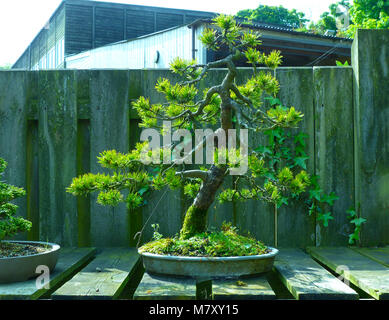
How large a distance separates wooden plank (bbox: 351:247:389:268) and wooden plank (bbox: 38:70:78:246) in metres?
1.81

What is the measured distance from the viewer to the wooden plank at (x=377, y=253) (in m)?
→ 2.49

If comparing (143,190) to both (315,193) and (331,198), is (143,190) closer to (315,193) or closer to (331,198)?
(315,193)

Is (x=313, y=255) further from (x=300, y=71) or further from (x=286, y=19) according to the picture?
(x=286, y=19)

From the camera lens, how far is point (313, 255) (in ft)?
8.87

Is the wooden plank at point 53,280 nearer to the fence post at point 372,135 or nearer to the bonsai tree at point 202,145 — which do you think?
the bonsai tree at point 202,145

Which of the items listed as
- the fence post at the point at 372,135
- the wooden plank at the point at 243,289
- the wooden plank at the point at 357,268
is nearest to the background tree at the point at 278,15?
the fence post at the point at 372,135

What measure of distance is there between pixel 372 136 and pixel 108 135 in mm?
1709

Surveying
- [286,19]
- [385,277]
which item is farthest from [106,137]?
[286,19]

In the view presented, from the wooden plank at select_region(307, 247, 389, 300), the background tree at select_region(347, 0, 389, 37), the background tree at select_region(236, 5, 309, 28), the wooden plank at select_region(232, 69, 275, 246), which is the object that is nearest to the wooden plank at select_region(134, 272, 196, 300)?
the wooden plank at select_region(307, 247, 389, 300)

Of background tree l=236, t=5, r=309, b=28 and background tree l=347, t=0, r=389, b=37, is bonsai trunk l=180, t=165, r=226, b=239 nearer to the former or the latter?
background tree l=347, t=0, r=389, b=37

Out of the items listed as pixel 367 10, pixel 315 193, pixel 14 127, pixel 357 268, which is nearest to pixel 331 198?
pixel 315 193

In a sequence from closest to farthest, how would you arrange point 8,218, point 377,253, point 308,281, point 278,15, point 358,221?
point 308,281
point 8,218
point 377,253
point 358,221
point 278,15

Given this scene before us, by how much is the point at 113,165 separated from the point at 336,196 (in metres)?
1.56

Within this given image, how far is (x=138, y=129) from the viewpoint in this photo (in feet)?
10.3
